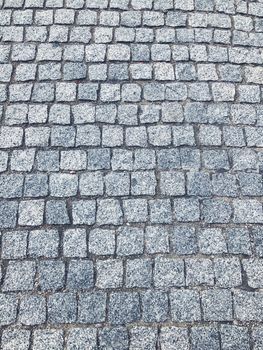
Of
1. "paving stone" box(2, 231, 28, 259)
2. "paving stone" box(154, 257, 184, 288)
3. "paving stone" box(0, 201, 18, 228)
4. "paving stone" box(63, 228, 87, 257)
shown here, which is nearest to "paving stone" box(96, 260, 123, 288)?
"paving stone" box(63, 228, 87, 257)

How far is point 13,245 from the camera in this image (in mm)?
4047

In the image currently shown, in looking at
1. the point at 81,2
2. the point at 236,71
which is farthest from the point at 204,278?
the point at 81,2

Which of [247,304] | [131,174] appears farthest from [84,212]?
[247,304]

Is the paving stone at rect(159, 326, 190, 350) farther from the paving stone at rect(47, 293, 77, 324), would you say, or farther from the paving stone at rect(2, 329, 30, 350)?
the paving stone at rect(2, 329, 30, 350)

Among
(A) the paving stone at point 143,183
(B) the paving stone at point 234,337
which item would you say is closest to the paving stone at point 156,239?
(A) the paving stone at point 143,183

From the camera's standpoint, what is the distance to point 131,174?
14.5 feet

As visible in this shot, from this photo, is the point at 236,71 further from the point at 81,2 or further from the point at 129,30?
the point at 81,2

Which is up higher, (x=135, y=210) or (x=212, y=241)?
(x=135, y=210)

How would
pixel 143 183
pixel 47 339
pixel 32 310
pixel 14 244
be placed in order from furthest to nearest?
pixel 143 183 → pixel 14 244 → pixel 32 310 → pixel 47 339

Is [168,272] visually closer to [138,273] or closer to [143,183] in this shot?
[138,273]

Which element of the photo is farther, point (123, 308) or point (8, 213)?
point (8, 213)

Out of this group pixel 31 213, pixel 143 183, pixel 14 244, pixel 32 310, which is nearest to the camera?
pixel 32 310

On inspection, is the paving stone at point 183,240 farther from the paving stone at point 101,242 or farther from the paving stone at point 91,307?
the paving stone at point 91,307

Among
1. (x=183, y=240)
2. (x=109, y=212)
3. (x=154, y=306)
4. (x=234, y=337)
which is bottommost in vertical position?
(x=234, y=337)
